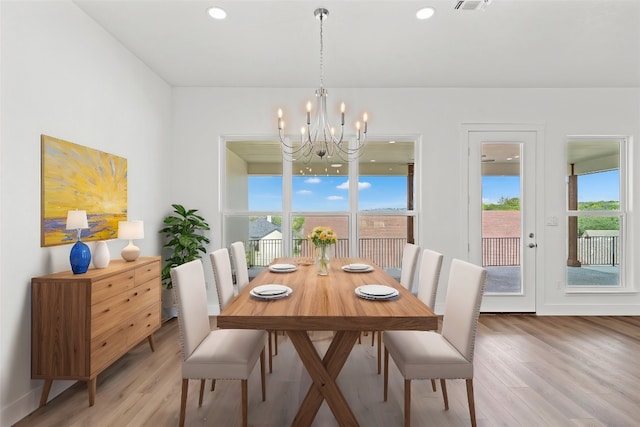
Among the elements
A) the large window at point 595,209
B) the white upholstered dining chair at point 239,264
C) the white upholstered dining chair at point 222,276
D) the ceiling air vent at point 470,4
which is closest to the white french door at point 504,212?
the large window at point 595,209

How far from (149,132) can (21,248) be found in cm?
201

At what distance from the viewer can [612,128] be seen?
14.1ft

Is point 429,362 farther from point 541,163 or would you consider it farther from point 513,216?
point 541,163

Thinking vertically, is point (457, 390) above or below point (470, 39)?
below

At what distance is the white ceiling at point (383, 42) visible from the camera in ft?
8.66

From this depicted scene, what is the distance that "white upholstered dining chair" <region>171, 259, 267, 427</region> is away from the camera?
6.12 ft

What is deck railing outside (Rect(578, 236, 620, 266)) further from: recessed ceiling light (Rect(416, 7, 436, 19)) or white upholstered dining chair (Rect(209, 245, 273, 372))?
white upholstered dining chair (Rect(209, 245, 273, 372))

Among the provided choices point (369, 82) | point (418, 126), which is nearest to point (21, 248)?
point (369, 82)

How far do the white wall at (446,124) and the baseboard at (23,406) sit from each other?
92.5 inches

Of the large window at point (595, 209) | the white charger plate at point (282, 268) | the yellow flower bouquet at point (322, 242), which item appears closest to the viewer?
the yellow flower bouquet at point (322, 242)

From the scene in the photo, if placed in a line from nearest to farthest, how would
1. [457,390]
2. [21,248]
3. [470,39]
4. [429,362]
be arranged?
[429,362] → [21,248] → [457,390] → [470,39]

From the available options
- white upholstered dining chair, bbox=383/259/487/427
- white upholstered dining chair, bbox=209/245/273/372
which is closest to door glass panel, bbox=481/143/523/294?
white upholstered dining chair, bbox=383/259/487/427

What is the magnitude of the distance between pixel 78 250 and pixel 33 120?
2.99ft

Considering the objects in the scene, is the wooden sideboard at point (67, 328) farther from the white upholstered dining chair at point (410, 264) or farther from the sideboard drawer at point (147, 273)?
the white upholstered dining chair at point (410, 264)
